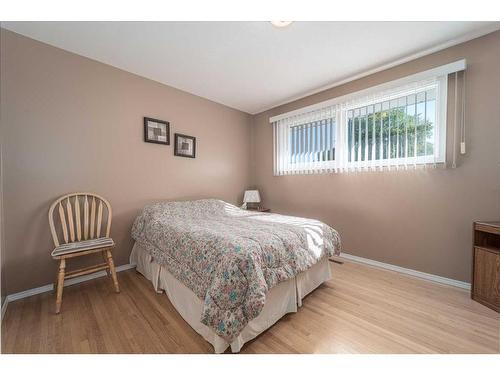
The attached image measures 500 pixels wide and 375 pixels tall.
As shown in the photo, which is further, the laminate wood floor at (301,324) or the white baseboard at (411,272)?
the white baseboard at (411,272)

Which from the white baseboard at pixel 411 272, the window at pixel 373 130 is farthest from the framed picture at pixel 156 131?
the white baseboard at pixel 411 272

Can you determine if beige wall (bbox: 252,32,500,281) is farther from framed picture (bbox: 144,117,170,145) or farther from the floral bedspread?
framed picture (bbox: 144,117,170,145)

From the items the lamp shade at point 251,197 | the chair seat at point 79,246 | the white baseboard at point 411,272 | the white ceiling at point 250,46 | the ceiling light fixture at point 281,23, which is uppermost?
the white ceiling at point 250,46

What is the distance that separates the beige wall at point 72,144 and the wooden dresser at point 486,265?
10.3 ft

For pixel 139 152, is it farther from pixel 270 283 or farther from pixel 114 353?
pixel 270 283

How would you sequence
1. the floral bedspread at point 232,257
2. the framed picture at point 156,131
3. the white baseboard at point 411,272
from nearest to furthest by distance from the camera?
the floral bedspread at point 232,257
the white baseboard at point 411,272
the framed picture at point 156,131

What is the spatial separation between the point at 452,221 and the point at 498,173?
545mm

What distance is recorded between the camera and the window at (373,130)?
1977 mm

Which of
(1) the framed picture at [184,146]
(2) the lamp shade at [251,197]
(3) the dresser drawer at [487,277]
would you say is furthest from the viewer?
(2) the lamp shade at [251,197]

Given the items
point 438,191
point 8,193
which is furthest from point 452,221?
point 8,193

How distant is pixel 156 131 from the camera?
2514mm

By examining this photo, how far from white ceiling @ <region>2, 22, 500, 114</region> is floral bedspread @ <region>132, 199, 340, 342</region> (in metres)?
1.72

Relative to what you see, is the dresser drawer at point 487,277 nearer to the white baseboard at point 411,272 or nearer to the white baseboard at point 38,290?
the white baseboard at point 411,272
